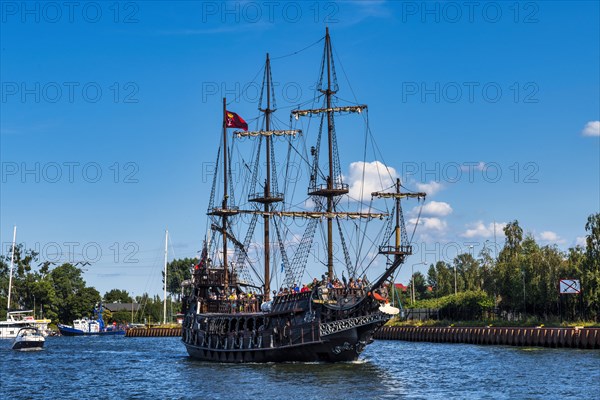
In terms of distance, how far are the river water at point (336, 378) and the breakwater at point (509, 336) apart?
7.08ft

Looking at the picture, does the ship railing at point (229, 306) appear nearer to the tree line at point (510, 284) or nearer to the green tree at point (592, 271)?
the tree line at point (510, 284)

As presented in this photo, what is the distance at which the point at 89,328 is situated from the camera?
551 feet

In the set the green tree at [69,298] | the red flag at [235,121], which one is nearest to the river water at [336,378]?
the red flag at [235,121]

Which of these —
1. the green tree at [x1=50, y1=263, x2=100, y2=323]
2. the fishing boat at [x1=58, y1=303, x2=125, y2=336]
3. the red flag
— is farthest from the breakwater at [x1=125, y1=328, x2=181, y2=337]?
the red flag

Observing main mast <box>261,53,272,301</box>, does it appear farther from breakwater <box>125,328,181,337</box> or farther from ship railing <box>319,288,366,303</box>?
breakwater <box>125,328,181,337</box>

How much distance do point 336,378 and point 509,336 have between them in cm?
3795

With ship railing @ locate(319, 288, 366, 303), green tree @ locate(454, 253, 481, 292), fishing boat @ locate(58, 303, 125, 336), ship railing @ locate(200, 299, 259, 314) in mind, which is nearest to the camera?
ship railing @ locate(319, 288, 366, 303)

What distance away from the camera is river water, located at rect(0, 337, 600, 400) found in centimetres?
4675

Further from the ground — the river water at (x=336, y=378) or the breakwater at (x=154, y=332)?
the breakwater at (x=154, y=332)

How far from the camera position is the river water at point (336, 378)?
46750 mm

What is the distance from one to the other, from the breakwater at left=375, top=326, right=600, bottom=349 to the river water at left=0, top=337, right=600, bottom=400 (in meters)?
2.16

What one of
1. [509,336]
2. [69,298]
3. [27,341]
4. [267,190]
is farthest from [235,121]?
[69,298]

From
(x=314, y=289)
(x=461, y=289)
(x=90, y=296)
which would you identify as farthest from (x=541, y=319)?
(x=90, y=296)

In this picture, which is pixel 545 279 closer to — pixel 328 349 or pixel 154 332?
pixel 328 349
